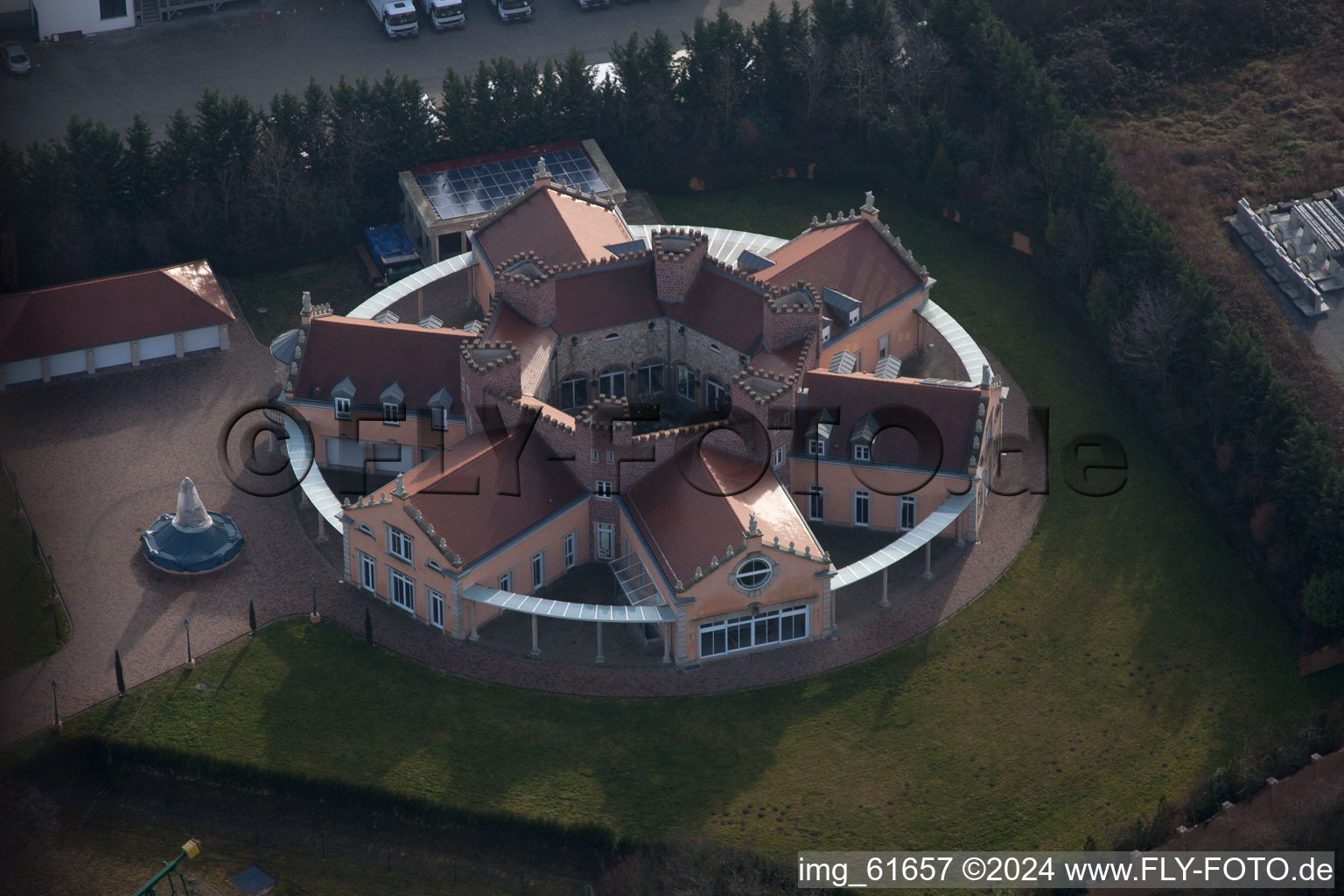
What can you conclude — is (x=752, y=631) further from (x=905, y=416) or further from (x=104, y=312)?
(x=104, y=312)

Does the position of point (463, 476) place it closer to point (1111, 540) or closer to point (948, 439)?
point (948, 439)

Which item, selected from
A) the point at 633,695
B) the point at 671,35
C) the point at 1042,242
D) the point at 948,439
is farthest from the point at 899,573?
the point at 671,35

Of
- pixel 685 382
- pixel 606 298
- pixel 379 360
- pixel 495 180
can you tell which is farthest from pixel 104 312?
pixel 685 382

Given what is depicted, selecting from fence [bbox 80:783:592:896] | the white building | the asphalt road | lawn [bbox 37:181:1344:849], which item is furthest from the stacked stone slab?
the white building

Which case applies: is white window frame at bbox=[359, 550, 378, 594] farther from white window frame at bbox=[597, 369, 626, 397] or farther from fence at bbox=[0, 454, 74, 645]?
white window frame at bbox=[597, 369, 626, 397]

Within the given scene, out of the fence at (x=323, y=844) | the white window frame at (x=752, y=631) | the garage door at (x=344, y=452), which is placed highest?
the garage door at (x=344, y=452)

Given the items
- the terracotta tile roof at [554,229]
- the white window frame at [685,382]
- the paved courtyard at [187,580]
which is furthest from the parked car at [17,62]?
the white window frame at [685,382]

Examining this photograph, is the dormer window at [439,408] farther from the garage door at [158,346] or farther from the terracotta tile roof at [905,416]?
the garage door at [158,346]
